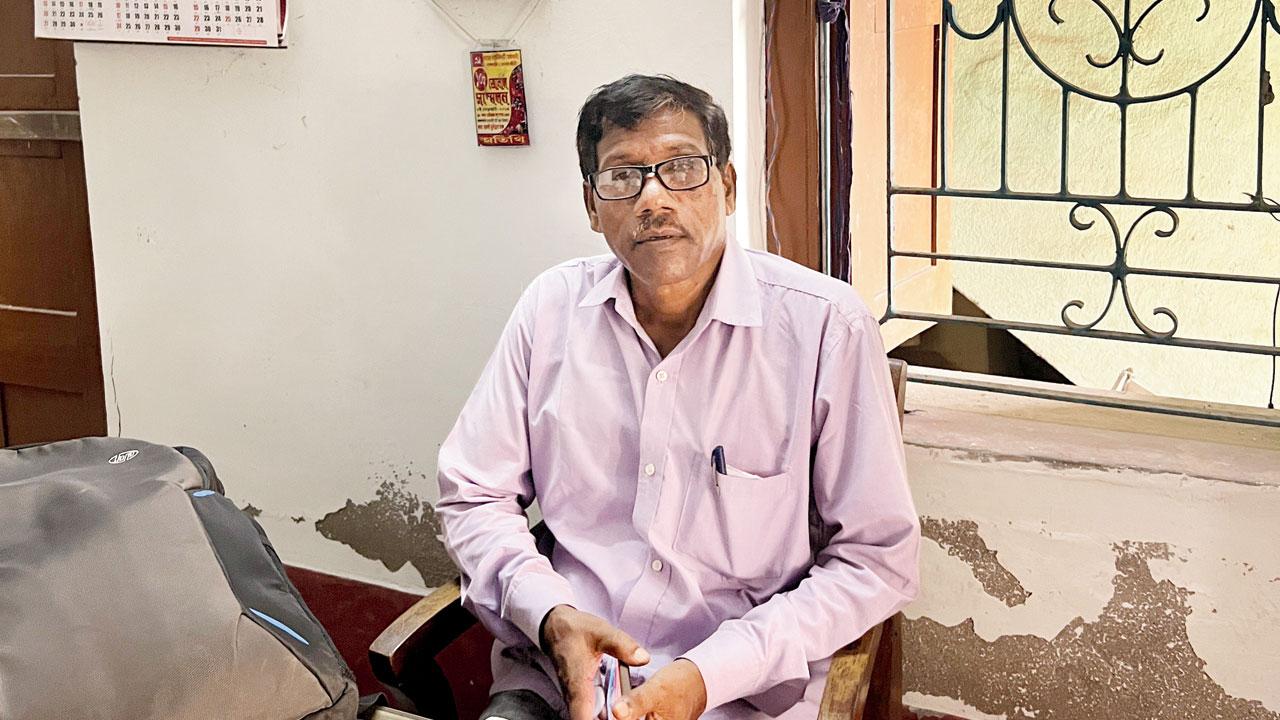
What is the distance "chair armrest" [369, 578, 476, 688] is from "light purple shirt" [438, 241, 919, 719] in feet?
0.10

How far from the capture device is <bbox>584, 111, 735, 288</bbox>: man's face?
164 cm

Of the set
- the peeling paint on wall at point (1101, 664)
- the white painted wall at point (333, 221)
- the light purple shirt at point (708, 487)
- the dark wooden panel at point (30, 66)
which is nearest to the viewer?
the light purple shirt at point (708, 487)

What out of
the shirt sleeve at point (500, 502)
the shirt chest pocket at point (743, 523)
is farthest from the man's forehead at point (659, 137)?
the shirt chest pocket at point (743, 523)

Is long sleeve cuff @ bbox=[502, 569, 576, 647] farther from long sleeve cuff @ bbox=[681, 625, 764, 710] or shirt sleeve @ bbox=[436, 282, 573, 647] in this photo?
long sleeve cuff @ bbox=[681, 625, 764, 710]

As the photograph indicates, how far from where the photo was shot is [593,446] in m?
1.74

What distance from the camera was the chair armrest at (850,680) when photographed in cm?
142

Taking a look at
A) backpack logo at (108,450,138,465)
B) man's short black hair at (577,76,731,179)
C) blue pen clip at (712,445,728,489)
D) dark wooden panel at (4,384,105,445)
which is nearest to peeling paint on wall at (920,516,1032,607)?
blue pen clip at (712,445,728,489)

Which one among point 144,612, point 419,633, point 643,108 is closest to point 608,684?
point 419,633

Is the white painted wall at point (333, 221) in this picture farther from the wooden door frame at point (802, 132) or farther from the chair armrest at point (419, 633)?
the chair armrest at point (419, 633)

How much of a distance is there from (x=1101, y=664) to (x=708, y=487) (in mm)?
800

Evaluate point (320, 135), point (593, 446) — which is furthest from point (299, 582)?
point (593, 446)

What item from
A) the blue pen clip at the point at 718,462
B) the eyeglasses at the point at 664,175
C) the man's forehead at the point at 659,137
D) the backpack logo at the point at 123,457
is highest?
the man's forehead at the point at 659,137

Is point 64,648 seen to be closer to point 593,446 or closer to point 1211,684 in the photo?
point 593,446

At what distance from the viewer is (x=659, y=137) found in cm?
164
